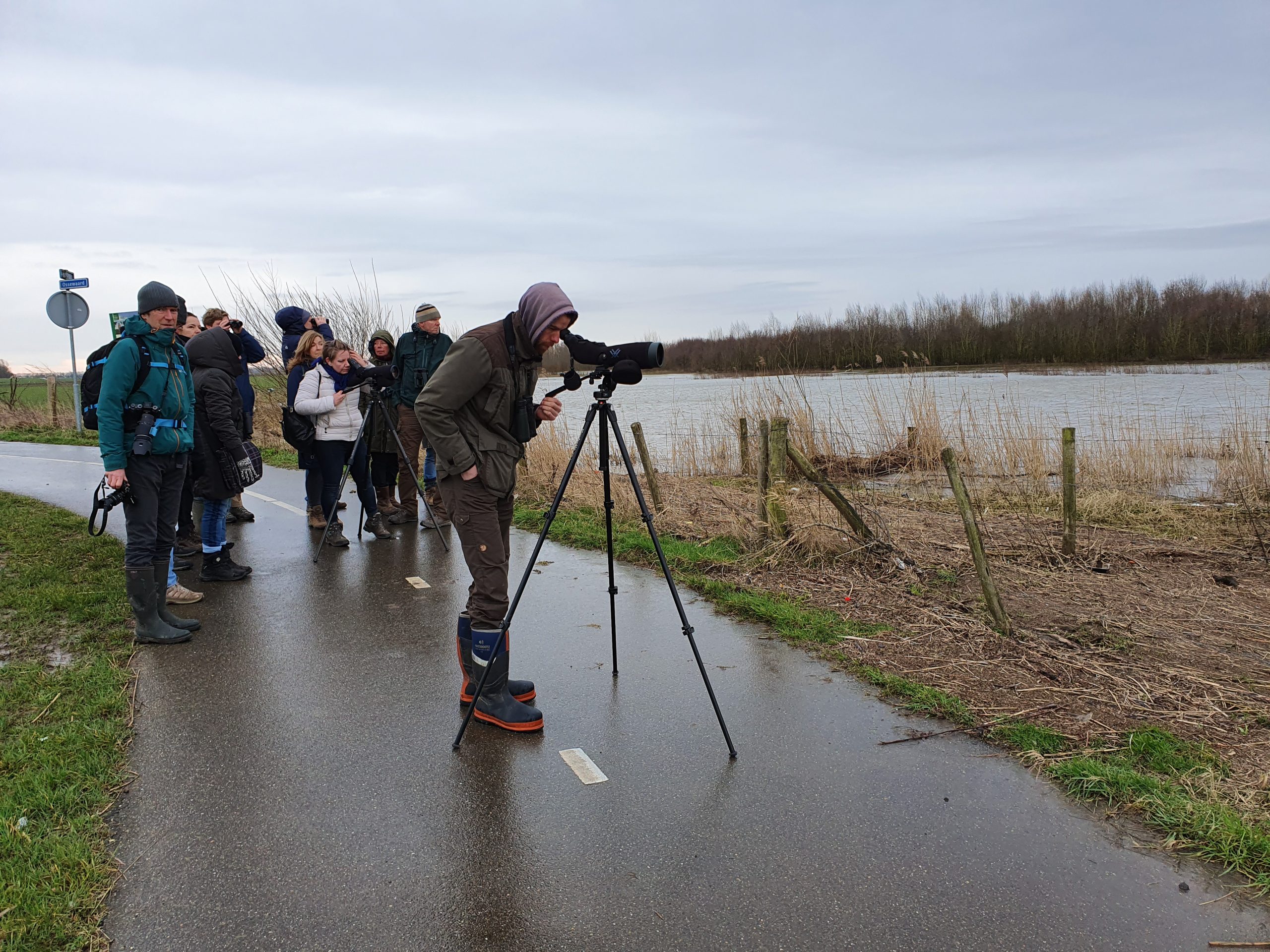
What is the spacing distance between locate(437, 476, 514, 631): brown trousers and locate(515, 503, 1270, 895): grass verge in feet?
6.80

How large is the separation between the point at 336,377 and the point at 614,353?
488 centimetres

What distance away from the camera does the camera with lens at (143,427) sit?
5.15 metres

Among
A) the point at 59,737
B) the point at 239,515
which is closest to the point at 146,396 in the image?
the point at 59,737

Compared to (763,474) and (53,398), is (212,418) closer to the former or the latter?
(763,474)

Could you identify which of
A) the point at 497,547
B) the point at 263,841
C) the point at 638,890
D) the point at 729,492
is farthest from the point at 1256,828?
the point at 729,492

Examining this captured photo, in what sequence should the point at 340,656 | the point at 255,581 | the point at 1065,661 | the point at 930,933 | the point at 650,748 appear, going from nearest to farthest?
the point at 930,933
the point at 650,748
the point at 1065,661
the point at 340,656
the point at 255,581

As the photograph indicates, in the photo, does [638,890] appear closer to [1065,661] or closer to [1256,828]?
[1256,828]

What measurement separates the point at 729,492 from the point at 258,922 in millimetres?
8635

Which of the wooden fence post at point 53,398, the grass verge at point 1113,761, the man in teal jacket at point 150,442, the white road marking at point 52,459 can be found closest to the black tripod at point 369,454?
the man in teal jacket at point 150,442

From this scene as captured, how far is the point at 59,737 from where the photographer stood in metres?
3.94

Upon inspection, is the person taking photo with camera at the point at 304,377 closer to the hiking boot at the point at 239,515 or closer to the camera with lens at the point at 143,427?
the hiking boot at the point at 239,515

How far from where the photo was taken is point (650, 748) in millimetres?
3977

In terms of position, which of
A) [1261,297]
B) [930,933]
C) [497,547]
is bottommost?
[930,933]

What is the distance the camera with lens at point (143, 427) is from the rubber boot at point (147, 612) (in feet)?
2.45
